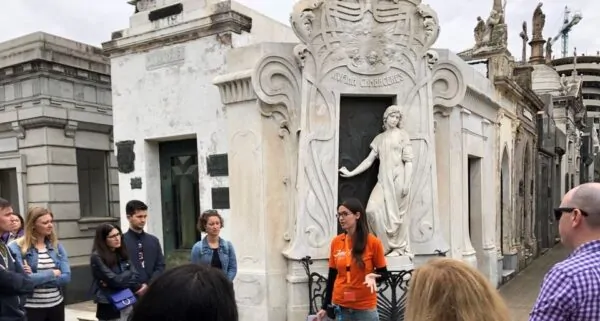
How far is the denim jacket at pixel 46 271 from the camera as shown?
4.43m

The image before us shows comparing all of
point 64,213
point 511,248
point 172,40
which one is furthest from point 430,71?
point 64,213

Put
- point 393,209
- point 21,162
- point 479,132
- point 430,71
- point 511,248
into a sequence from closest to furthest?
point 393,209, point 430,71, point 479,132, point 21,162, point 511,248

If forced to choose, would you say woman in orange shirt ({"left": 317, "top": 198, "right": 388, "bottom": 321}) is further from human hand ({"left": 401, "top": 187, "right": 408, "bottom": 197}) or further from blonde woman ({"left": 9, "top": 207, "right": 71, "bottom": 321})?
blonde woman ({"left": 9, "top": 207, "right": 71, "bottom": 321})

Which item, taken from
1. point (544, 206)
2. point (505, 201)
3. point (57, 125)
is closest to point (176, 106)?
point (57, 125)

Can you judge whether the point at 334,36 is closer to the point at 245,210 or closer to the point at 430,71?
the point at 430,71

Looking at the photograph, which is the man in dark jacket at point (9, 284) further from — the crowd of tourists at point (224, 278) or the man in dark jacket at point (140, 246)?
the man in dark jacket at point (140, 246)

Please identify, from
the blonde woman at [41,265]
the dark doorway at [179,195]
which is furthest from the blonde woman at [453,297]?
the dark doorway at [179,195]

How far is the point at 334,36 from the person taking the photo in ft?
21.2

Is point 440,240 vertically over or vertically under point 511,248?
over

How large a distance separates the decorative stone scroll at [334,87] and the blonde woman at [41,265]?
9.05 feet

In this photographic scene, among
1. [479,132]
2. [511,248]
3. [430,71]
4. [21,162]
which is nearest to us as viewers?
[430,71]

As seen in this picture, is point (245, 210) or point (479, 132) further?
point (479, 132)

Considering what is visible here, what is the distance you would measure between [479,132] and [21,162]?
8.93m

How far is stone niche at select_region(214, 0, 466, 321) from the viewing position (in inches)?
254
